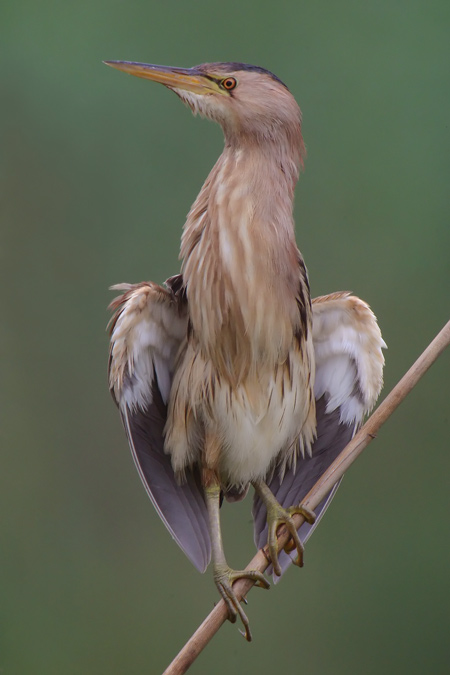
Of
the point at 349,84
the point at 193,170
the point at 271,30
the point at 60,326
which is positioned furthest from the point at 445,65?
the point at 60,326

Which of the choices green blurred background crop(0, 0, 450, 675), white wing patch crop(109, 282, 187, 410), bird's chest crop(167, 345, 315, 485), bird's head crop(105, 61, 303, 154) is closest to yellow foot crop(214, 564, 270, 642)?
bird's chest crop(167, 345, 315, 485)

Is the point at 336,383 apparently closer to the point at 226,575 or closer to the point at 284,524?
the point at 284,524

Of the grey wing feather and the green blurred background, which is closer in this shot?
the grey wing feather

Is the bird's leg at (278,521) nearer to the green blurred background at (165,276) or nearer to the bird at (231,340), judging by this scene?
the bird at (231,340)

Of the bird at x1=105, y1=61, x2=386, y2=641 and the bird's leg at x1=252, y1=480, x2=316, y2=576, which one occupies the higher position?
the bird at x1=105, y1=61, x2=386, y2=641

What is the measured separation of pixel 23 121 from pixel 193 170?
522 mm

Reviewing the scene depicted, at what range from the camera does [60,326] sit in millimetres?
2414

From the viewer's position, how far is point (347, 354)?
1.65 metres

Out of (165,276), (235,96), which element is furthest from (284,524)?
(165,276)

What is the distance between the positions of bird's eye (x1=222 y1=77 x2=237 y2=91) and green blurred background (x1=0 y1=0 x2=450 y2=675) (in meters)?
0.98

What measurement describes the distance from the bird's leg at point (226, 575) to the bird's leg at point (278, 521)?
0.20ft

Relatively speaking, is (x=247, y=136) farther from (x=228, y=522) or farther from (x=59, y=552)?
(x=59, y=552)

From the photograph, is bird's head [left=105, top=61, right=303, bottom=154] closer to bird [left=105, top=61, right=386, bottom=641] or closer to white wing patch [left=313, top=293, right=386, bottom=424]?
bird [left=105, top=61, right=386, bottom=641]

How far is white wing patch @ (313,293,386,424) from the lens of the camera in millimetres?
1599
